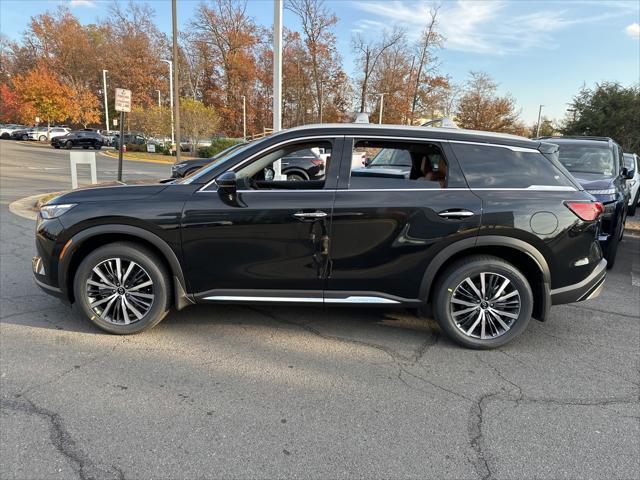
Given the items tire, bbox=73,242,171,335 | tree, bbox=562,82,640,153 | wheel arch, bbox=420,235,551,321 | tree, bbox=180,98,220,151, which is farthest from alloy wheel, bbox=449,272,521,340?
tree, bbox=180,98,220,151

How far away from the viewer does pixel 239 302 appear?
368 centimetres

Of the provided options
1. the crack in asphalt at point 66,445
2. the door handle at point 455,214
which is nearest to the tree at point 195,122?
the door handle at point 455,214

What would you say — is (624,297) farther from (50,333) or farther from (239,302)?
(50,333)

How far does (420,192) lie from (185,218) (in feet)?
6.25

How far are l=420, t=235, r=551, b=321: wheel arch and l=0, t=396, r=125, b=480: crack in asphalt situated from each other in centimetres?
249

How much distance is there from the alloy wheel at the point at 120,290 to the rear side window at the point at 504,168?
2809mm

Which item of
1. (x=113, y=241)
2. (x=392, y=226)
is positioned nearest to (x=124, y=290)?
(x=113, y=241)

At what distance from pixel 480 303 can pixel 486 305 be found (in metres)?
0.05

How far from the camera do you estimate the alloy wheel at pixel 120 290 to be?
367 cm

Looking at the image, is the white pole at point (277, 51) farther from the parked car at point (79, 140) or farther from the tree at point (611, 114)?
the parked car at point (79, 140)

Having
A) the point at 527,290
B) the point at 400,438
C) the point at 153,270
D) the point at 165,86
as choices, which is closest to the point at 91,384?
the point at 153,270

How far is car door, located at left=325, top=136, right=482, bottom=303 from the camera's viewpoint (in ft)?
11.4

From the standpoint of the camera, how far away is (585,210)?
3.50 metres

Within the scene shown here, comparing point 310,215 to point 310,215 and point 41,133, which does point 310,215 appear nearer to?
point 310,215
